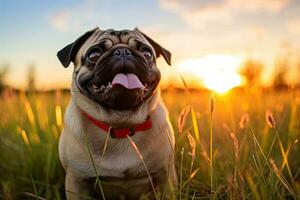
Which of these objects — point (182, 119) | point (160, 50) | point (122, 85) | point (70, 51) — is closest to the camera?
point (182, 119)

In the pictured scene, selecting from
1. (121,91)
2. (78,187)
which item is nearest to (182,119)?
(121,91)

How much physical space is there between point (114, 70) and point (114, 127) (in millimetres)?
482

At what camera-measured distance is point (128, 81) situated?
3.13 meters

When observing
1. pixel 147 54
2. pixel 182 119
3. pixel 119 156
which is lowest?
pixel 119 156

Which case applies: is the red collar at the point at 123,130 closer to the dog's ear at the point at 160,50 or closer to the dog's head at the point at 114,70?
the dog's head at the point at 114,70

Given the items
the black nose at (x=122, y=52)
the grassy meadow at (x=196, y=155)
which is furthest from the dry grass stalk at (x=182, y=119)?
the black nose at (x=122, y=52)

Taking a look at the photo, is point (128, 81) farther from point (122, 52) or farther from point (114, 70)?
point (122, 52)

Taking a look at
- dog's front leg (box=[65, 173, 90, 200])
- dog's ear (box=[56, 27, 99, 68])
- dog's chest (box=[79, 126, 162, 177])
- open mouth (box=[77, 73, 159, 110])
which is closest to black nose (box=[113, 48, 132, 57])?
open mouth (box=[77, 73, 159, 110])

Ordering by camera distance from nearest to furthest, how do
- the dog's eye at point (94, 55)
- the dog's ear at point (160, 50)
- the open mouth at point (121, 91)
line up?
the open mouth at point (121, 91), the dog's eye at point (94, 55), the dog's ear at point (160, 50)

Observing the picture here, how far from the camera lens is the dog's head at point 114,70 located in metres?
3.10

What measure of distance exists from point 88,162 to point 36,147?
4.66 ft

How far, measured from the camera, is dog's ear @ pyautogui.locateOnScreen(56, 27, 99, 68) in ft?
11.3

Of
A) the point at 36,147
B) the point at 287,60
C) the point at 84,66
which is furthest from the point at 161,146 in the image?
the point at 287,60

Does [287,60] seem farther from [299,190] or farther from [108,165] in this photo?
[299,190]
